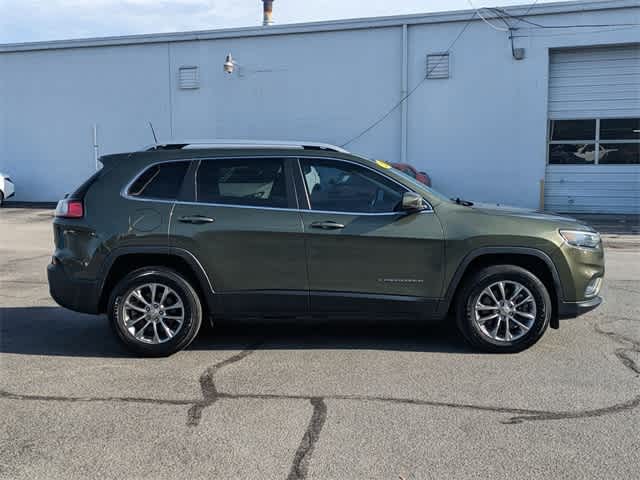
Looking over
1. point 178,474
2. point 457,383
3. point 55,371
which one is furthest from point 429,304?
point 55,371

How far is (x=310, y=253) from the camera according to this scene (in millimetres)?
5391

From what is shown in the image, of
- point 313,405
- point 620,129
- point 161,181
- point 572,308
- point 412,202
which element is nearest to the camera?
point 313,405

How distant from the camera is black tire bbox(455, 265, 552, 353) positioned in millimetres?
5379

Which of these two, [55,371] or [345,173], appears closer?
[55,371]

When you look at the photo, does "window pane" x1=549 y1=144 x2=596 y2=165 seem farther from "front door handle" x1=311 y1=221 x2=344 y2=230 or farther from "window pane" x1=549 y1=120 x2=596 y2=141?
"front door handle" x1=311 y1=221 x2=344 y2=230

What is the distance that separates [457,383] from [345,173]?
6.61ft

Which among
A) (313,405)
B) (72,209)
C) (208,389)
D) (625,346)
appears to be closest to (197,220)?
(72,209)

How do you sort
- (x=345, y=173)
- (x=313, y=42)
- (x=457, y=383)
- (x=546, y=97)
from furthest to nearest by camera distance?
(x=313, y=42), (x=546, y=97), (x=345, y=173), (x=457, y=383)

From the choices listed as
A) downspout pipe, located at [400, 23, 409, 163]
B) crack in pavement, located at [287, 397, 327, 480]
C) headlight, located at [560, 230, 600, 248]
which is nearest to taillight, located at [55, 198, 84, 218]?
crack in pavement, located at [287, 397, 327, 480]

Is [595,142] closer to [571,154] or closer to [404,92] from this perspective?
[571,154]

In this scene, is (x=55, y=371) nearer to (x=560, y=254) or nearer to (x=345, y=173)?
(x=345, y=173)

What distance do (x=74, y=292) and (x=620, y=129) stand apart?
59.9 feet

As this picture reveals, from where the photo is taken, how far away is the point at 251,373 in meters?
5.04

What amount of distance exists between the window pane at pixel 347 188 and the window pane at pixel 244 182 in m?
0.26
